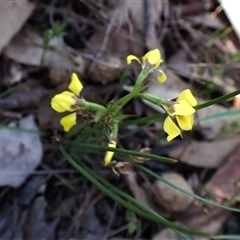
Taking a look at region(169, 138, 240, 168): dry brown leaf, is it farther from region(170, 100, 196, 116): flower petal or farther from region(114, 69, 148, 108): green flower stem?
region(170, 100, 196, 116): flower petal

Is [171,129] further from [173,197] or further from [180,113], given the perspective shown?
[173,197]

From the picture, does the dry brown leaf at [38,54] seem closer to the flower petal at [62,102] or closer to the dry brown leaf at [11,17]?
the dry brown leaf at [11,17]

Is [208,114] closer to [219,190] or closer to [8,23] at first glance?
[219,190]

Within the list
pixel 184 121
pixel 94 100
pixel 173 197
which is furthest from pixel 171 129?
pixel 94 100

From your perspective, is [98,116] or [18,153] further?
[18,153]

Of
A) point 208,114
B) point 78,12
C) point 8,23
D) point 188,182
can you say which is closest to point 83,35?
point 78,12

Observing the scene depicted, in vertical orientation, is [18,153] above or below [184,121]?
below

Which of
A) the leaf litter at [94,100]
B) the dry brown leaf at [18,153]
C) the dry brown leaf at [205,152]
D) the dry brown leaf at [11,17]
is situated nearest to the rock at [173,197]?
the leaf litter at [94,100]

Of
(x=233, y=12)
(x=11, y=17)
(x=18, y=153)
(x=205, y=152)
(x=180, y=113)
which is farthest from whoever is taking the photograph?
(x=233, y=12)
